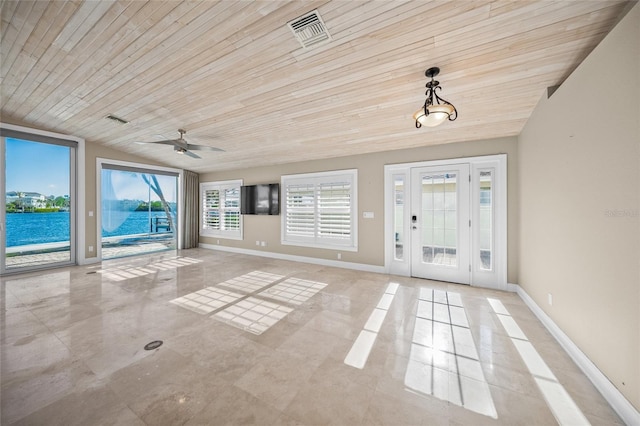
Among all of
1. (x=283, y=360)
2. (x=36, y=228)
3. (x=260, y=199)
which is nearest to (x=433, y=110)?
(x=283, y=360)

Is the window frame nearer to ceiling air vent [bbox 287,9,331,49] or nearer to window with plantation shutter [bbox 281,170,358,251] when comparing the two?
window with plantation shutter [bbox 281,170,358,251]

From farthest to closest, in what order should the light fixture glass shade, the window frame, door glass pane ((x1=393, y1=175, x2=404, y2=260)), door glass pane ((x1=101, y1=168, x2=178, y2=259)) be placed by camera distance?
door glass pane ((x1=101, y1=168, x2=178, y2=259)) → the window frame → door glass pane ((x1=393, y1=175, x2=404, y2=260)) → the light fixture glass shade

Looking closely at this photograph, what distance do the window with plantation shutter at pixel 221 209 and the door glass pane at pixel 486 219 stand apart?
606cm

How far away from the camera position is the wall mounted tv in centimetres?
603

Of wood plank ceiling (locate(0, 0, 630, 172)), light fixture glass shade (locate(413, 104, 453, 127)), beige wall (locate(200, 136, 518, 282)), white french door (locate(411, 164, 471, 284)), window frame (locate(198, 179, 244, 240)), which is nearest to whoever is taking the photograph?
wood plank ceiling (locate(0, 0, 630, 172))

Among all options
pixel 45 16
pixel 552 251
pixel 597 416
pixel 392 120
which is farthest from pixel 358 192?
pixel 45 16

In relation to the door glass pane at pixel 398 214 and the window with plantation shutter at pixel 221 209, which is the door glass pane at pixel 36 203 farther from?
the door glass pane at pixel 398 214

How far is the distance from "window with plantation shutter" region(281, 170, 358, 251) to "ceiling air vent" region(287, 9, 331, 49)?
3236mm

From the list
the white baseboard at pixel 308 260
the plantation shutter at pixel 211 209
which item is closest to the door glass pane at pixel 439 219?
the white baseboard at pixel 308 260

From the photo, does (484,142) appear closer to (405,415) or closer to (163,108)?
(405,415)

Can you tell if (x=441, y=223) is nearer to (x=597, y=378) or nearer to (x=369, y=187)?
(x=369, y=187)

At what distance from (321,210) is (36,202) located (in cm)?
610

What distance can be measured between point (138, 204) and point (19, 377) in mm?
8448

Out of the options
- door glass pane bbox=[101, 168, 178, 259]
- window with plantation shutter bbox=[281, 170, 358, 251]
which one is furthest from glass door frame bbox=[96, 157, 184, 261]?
window with plantation shutter bbox=[281, 170, 358, 251]
